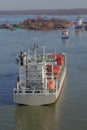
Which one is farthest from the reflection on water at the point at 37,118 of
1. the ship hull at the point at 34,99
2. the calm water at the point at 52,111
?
the ship hull at the point at 34,99

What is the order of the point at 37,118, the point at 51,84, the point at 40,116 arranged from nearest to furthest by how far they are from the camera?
1. the point at 37,118
2. the point at 40,116
3. the point at 51,84

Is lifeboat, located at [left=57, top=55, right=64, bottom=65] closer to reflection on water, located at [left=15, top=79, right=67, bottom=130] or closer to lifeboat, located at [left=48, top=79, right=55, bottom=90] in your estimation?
reflection on water, located at [left=15, top=79, right=67, bottom=130]

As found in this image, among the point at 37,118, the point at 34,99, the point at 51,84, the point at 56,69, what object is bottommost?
the point at 37,118

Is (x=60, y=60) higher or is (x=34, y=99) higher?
(x=60, y=60)

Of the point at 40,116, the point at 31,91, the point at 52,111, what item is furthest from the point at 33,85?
the point at 40,116

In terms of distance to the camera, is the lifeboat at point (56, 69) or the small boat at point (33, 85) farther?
the lifeboat at point (56, 69)

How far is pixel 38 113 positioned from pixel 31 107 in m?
0.32

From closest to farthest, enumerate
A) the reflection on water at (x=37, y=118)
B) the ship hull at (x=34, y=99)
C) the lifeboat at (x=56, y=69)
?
the reflection on water at (x=37, y=118)
the ship hull at (x=34, y=99)
the lifeboat at (x=56, y=69)

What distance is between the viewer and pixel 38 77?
419 inches

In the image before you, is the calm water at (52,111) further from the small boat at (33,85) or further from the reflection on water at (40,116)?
the small boat at (33,85)

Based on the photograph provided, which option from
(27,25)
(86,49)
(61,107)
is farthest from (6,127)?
(27,25)

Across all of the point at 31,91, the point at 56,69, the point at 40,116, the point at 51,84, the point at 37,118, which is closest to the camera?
the point at 37,118

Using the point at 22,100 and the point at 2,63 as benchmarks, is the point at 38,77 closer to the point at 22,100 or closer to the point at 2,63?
the point at 22,100

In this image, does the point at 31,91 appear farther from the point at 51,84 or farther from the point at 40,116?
the point at 40,116
